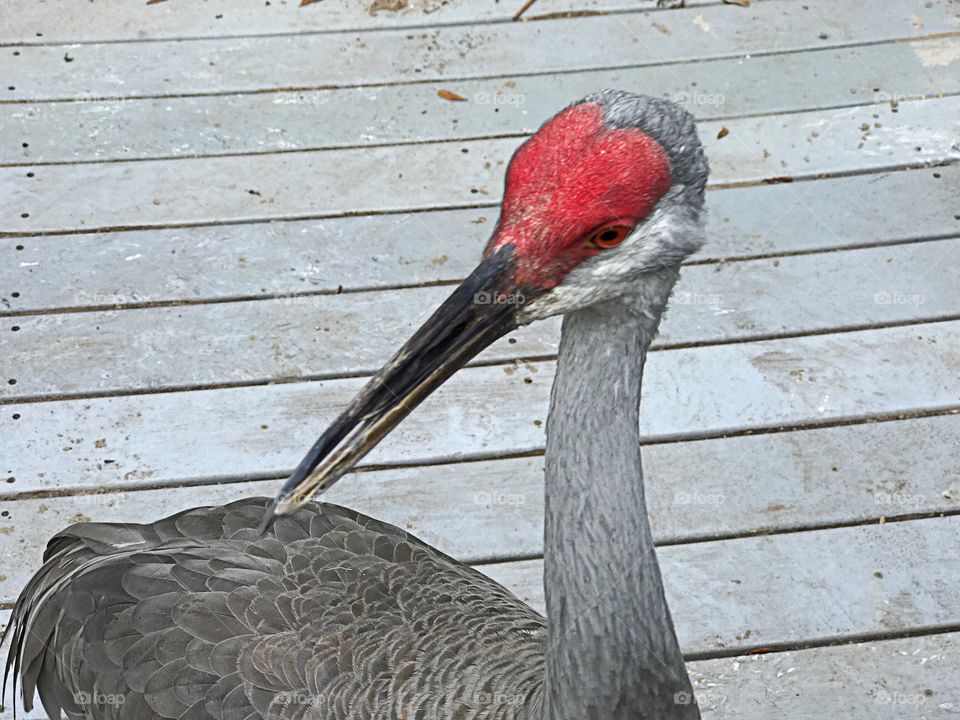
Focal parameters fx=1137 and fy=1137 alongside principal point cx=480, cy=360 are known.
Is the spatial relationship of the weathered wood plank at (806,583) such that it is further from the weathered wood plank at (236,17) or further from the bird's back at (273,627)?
the weathered wood plank at (236,17)

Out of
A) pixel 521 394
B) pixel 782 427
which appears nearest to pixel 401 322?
pixel 521 394

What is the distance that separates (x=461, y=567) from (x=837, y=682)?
811mm

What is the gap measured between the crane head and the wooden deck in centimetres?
112

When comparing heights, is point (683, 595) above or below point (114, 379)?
below

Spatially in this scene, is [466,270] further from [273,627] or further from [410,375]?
[410,375]

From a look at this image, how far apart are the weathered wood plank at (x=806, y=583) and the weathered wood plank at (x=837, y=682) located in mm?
42

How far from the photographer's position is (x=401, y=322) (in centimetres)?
279

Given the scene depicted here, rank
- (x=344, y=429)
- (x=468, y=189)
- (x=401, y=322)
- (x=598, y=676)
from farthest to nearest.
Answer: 1. (x=468, y=189)
2. (x=401, y=322)
3. (x=598, y=676)
4. (x=344, y=429)

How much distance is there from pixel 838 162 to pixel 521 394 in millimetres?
1185

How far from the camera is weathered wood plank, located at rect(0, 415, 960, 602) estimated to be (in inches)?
95.2

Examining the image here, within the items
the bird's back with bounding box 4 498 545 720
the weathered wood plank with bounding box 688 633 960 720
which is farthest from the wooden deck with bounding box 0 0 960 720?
the bird's back with bounding box 4 498 545 720

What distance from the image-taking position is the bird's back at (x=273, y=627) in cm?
166

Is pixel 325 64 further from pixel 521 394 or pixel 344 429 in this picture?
pixel 344 429

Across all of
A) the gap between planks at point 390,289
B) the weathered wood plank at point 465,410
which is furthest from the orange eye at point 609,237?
the gap between planks at point 390,289
